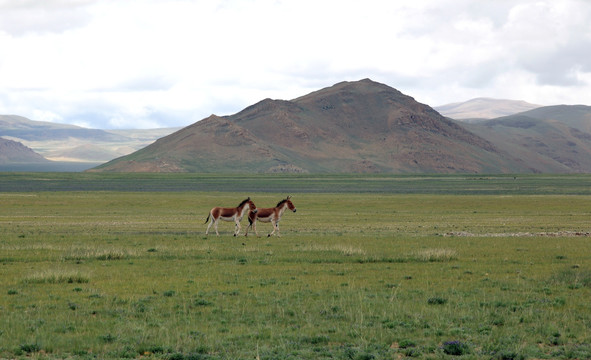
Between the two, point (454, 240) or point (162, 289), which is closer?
point (162, 289)

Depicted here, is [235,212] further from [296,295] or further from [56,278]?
[296,295]

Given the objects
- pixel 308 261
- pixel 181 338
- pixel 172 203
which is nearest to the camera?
pixel 181 338

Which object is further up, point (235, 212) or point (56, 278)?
point (235, 212)

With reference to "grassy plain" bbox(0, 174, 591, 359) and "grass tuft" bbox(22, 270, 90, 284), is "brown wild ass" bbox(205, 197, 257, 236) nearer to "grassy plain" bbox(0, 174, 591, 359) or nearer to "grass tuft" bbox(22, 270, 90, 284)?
"grassy plain" bbox(0, 174, 591, 359)

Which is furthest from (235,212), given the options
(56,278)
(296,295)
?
(296,295)

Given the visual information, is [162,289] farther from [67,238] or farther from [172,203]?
[172,203]

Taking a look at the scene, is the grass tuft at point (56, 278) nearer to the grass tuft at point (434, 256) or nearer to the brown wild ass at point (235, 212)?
the grass tuft at point (434, 256)

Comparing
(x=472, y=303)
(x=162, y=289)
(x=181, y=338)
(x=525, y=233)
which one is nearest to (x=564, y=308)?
(x=472, y=303)

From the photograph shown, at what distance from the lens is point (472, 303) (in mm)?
17188

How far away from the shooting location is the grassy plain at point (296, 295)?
43.5ft

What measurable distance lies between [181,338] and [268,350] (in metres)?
2.05

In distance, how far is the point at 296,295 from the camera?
59.9 ft

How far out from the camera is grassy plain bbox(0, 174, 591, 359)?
43.5ft

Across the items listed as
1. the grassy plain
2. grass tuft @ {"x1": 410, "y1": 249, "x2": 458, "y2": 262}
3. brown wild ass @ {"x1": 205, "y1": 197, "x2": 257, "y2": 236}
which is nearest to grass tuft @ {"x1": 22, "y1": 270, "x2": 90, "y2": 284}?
the grassy plain
